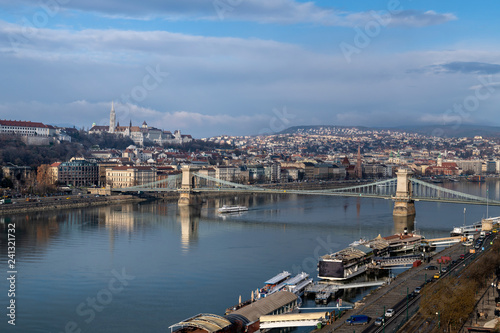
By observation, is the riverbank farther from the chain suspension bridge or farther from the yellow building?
the yellow building

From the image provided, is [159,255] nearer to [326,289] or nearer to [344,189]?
[326,289]


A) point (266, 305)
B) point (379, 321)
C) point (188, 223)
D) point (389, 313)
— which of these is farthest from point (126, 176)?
point (379, 321)

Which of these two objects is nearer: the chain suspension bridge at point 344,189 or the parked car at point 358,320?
the parked car at point 358,320

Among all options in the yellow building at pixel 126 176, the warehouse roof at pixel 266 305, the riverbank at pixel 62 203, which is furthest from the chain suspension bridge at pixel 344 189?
the warehouse roof at pixel 266 305

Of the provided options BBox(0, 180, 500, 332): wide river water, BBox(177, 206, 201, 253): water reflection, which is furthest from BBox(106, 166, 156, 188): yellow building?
BBox(177, 206, 201, 253): water reflection

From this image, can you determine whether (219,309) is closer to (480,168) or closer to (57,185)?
(57,185)

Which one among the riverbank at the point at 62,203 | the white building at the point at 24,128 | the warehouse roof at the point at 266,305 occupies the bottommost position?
the warehouse roof at the point at 266,305

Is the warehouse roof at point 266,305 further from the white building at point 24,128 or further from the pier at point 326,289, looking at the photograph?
the white building at point 24,128
